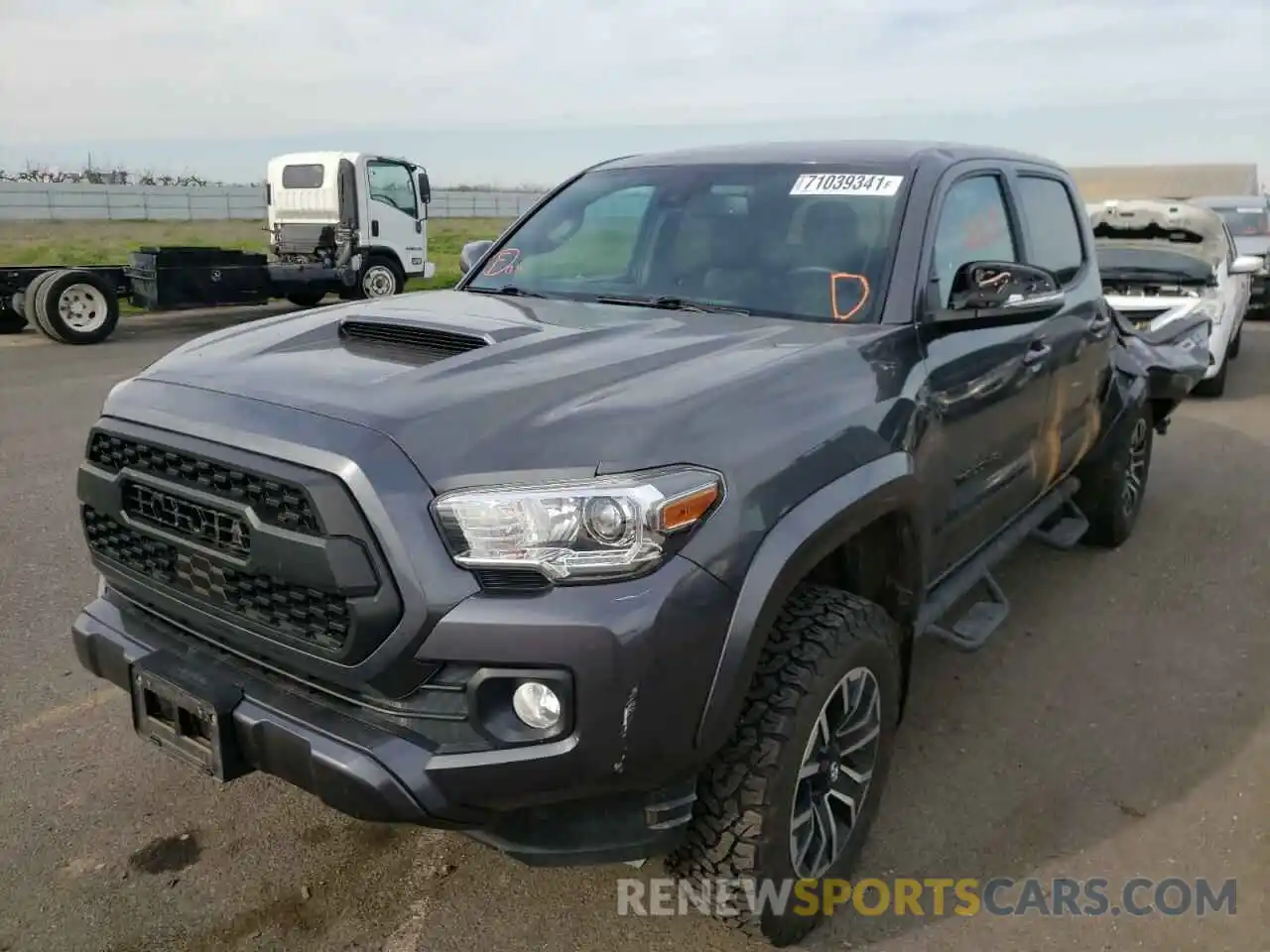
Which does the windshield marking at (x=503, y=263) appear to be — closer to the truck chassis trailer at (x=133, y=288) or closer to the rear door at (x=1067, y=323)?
the rear door at (x=1067, y=323)

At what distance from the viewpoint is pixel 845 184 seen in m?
3.50

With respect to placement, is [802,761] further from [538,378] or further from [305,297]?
[305,297]

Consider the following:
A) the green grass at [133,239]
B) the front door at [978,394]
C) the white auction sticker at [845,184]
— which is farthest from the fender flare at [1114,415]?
the green grass at [133,239]

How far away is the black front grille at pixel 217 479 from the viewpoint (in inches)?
87.4

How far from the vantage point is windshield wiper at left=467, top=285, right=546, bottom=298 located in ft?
12.2

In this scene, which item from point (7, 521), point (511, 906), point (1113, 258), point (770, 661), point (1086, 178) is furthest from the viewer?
point (1086, 178)

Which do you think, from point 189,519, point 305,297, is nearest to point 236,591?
point 189,519

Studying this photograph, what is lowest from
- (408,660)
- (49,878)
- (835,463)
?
(49,878)

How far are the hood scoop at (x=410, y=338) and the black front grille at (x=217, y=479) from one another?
564mm

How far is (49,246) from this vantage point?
27141 mm

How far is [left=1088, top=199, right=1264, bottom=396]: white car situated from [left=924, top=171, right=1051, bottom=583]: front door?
5333 mm

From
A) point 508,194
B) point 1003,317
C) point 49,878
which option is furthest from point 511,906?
point 508,194

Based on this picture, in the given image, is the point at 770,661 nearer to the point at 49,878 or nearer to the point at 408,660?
the point at 408,660

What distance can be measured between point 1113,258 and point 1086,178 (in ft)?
133
